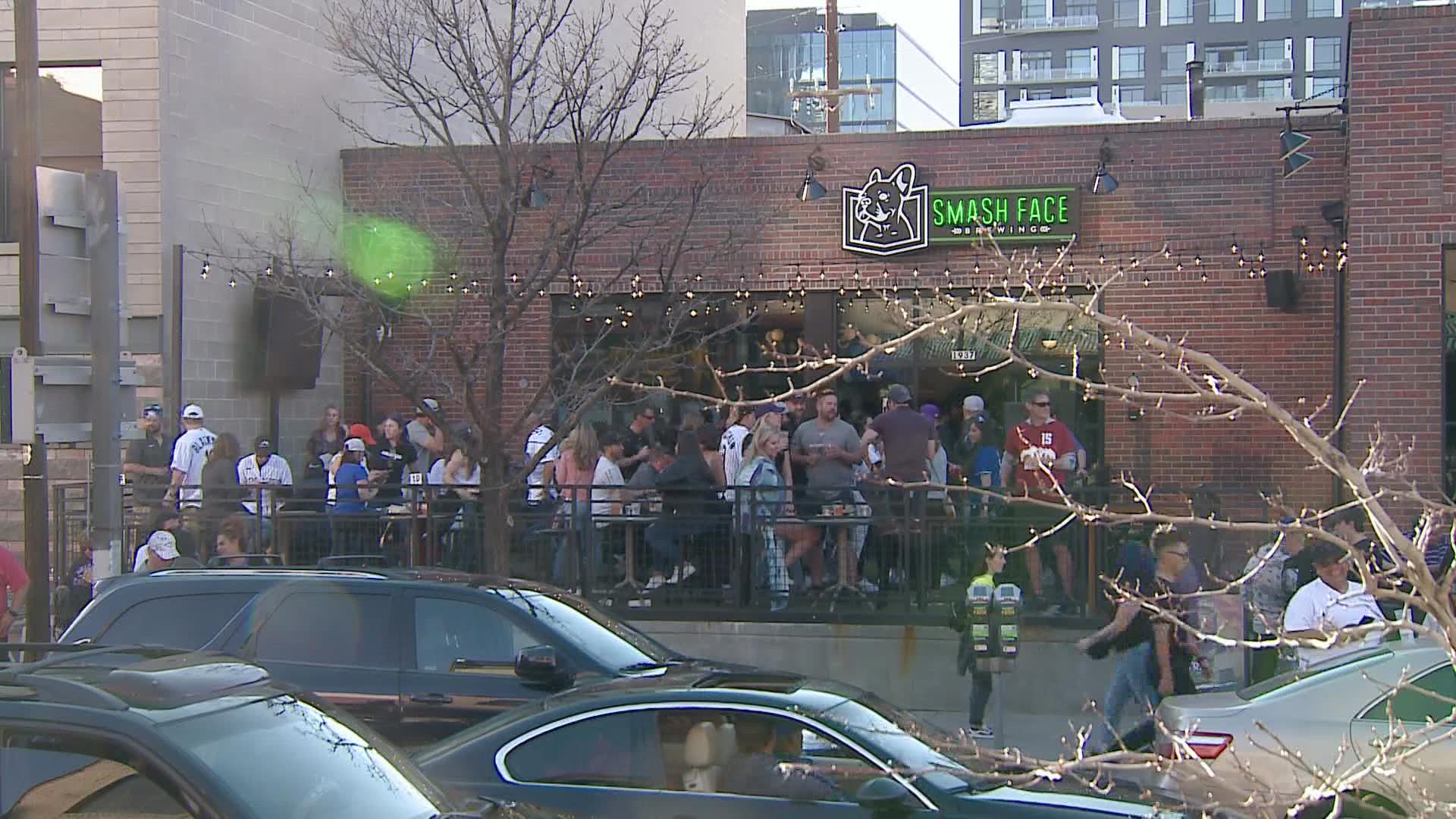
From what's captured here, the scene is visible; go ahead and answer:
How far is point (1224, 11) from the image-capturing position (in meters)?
73.9

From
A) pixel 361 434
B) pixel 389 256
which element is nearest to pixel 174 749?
pixel 361 434

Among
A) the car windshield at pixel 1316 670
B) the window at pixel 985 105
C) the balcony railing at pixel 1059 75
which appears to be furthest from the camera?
the window at pixel 985 105

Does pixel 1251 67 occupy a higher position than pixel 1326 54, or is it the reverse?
pixel 1326 54

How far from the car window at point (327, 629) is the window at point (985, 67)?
77.8m

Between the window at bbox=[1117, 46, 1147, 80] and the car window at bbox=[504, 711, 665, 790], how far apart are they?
248 ft

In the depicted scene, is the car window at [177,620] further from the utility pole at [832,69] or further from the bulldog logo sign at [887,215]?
the utility pole at [832,69]

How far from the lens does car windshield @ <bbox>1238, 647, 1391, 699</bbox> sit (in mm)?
7473

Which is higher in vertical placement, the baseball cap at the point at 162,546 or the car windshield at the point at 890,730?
the baseball cap at the point at 162,546

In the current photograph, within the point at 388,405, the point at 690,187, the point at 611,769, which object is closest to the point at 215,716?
the point at 611,769

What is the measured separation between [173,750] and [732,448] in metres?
10.2

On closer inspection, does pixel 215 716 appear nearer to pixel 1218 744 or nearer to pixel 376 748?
pixel 376 748

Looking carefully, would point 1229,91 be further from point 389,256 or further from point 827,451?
point 827,451

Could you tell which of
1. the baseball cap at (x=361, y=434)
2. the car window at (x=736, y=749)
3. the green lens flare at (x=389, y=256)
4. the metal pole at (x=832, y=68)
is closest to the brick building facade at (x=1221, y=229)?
the green lens flare at (x=389, y=256)

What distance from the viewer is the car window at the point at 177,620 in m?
8.07
